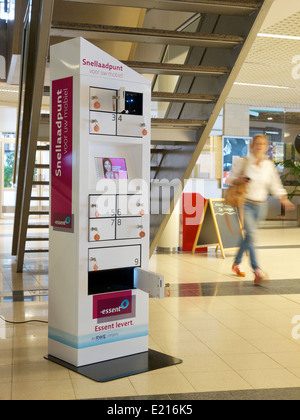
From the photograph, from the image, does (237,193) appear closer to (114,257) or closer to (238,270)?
(238,270)

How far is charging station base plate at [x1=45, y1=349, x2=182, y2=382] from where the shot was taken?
10.9 ft

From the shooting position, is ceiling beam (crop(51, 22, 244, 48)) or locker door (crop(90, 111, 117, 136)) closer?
locker door (crop(90, 111, 117, 136))

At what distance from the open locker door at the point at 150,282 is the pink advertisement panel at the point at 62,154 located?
0.53 meters

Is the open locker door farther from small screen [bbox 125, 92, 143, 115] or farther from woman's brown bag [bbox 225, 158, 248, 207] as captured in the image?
woman's brown bag [bbox 225, 158, 248, 207]

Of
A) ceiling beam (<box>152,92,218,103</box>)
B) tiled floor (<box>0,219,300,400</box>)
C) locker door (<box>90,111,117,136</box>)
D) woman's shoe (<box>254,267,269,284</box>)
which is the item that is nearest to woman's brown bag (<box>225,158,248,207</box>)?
woman's shoe (<box>254,267,269,284</box>)

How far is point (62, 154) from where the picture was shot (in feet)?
11.7

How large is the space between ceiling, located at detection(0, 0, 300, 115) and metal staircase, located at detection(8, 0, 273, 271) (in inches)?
73.7

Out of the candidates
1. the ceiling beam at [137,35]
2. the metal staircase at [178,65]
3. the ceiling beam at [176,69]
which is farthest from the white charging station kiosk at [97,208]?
the ceiling beam at [176,69]

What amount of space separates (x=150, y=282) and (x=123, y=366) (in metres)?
0.53

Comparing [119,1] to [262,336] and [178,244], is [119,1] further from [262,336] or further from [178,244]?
[178,244]

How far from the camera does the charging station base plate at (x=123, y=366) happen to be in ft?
10.9

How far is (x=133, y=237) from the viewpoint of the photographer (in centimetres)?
375

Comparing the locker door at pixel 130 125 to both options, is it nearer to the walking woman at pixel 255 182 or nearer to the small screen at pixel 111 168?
the small screen at pixel 111 168
